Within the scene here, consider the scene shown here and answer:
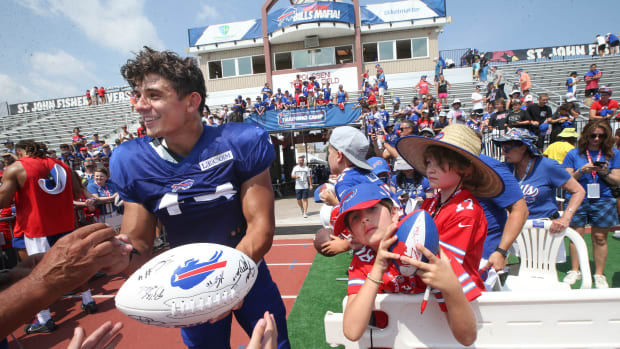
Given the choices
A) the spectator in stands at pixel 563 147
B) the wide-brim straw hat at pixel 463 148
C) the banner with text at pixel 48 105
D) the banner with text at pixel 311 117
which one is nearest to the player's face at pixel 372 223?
the wide-brim straw hat at pixel 463 148

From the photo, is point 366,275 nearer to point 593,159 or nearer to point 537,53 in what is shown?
point 593,159

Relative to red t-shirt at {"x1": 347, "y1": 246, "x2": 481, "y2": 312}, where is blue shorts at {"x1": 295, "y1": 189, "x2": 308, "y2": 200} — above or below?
below

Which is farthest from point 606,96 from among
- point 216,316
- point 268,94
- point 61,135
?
point 61,135

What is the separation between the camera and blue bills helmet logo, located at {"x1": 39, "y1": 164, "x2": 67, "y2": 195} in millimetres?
3894

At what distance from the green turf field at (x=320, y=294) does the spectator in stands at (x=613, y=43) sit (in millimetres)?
24075

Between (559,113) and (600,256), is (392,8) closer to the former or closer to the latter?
(559,113)

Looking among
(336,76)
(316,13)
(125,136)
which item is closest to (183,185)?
(125,136)

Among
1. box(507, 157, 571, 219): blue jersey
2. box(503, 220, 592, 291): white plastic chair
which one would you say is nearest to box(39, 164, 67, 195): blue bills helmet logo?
box(503, 220, 592, 291): white plastic chair

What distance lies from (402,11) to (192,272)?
83.7 feet

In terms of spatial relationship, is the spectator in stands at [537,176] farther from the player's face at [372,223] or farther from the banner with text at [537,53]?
the banner with text at [537,53]

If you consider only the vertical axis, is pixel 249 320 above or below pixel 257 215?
below

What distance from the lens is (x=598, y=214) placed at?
374 centimetres

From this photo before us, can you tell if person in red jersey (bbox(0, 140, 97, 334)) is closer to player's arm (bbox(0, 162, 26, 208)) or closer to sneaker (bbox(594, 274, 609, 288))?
player's arm (bbox(0, 162, 26, 208))

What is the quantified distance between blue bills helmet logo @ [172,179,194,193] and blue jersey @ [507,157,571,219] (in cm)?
329
